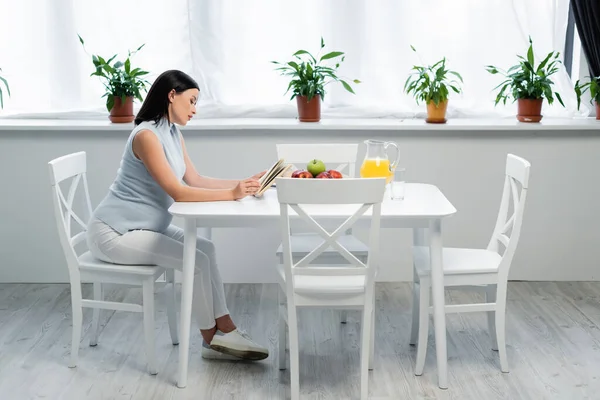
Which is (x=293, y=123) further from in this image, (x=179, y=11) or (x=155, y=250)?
(x=155, y=250)

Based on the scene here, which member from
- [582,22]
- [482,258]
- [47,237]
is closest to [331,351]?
[482,258]

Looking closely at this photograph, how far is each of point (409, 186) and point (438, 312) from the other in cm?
57

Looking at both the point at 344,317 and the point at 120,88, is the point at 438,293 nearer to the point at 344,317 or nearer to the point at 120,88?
the point at 344,317

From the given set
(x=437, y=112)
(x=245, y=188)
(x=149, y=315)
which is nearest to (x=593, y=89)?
(x=437, y=112)

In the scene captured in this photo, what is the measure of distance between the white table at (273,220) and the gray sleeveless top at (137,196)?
0.77 feet

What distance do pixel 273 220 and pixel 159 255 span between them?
1.55ft

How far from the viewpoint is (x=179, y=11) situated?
406cm

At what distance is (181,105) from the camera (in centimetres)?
288

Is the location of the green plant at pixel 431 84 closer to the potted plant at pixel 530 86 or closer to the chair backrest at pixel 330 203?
the potted plant at pixel 530 86

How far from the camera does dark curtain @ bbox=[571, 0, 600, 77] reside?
13.0 feet

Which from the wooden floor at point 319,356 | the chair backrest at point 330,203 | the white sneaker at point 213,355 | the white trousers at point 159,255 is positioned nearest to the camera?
the chair backrest at point 330,203

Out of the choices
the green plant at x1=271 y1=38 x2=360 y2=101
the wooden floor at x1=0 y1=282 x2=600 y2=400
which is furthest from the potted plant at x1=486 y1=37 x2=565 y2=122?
the wooden floor at x1=0 y1=282 x2=600 y2=400

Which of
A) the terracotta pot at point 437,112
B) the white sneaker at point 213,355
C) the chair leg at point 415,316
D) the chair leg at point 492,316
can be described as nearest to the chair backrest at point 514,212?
the chair leg at point 492,316

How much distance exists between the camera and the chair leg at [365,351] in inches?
101
